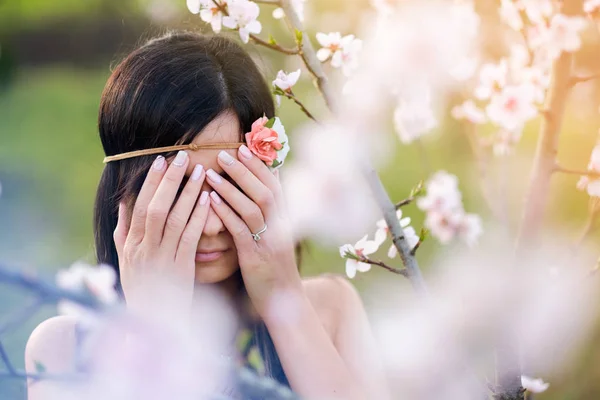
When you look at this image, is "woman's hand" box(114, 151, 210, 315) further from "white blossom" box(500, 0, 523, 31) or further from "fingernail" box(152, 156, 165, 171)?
"white blossom" box(500, 0, 523, 31)

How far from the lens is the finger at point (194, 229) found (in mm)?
863

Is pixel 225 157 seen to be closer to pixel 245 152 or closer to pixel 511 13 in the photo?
pixel 245 152

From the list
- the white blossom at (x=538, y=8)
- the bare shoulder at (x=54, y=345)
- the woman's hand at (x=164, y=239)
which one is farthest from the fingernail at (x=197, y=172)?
the white blossom at (x=538, y=8)

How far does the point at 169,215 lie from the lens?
0.88 m

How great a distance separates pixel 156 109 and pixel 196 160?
98 millimetres

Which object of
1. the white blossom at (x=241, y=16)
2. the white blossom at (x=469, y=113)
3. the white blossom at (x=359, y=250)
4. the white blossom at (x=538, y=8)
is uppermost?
the white blossom at (x=538, y=8)

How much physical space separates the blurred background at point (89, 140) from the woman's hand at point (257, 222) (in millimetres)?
227

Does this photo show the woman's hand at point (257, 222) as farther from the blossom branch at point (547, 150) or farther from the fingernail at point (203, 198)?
the blossom branch at point (547, 150)

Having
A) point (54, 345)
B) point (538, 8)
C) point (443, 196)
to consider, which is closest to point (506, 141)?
point (443, 196)

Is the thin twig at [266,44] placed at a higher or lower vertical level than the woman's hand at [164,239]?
higher

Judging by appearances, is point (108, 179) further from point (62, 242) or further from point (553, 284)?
point (62, 242)

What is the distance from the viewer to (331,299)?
3.93 feet

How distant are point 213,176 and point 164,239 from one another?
0.12 meters

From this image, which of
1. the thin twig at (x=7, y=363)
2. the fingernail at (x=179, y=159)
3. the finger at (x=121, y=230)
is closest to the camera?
the thin twig at (x=7, y=363)
